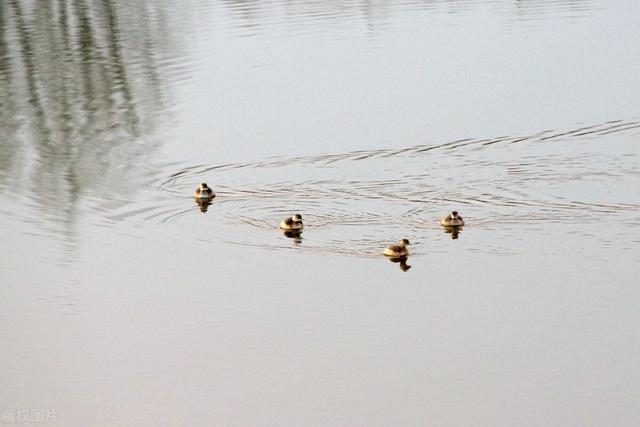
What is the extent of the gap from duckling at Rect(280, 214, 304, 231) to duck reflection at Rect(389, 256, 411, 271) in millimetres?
1852

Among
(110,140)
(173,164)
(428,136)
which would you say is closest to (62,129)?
(110,140)

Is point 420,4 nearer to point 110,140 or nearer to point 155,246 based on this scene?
point 110,140

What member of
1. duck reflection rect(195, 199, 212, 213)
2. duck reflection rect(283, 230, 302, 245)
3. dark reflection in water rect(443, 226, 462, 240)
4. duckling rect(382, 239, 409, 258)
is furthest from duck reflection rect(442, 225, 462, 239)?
duck reflection rect(195, 199, 212, 213)

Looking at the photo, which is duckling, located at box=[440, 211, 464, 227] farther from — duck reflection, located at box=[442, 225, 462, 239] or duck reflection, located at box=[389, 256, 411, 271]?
duck reflection, located at box=[389, 256, 411, 271]

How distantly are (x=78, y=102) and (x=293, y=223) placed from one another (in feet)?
35.3

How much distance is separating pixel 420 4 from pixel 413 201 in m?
21.8

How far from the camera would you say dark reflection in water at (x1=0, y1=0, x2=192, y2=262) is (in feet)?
75.4

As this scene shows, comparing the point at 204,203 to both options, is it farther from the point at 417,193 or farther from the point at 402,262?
the point at 402,262

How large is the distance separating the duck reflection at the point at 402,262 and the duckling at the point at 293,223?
1.85 m

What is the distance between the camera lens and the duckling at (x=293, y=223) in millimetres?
19875

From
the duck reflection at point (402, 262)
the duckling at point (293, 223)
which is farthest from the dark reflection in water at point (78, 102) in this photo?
the duck reflection at point (402, 262)

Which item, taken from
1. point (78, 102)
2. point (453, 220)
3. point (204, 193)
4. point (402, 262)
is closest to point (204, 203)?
point (204, 193)

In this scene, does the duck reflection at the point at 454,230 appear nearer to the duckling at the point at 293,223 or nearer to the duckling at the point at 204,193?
the duckling at the point at 293,223

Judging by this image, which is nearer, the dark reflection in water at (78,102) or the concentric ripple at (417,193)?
the concentric ripple at (417,193)
